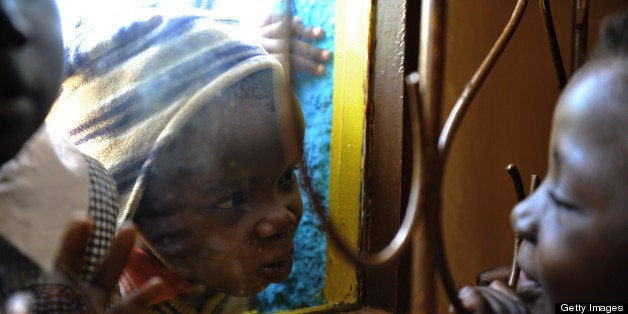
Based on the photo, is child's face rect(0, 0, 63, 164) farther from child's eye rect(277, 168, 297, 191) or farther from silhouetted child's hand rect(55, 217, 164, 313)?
child's eye rect(277, 168, 297, 191)

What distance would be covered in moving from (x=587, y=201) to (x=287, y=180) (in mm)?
316

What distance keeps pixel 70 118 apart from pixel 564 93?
50cm

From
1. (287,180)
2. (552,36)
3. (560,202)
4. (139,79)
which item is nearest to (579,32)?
(552,36)

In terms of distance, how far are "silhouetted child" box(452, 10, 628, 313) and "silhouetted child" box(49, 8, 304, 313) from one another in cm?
23

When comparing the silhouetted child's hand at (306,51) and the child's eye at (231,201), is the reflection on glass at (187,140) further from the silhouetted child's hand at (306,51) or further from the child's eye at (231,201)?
the silhouetted child's hand at (306,51)

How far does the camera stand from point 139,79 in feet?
2.02

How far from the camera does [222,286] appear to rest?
24.9 inches

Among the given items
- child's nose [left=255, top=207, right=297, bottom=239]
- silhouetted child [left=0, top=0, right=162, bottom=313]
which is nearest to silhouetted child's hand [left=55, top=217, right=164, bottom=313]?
silhouetted child [left=0, top=0, right=162, bottom=313]

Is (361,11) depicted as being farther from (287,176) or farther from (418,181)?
(418,181)

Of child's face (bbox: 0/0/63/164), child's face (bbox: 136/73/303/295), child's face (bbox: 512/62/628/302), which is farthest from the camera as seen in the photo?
child's face (bbox: 136/73/303/295)

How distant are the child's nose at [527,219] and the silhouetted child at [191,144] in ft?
0.70

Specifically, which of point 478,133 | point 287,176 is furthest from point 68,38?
point 478,133

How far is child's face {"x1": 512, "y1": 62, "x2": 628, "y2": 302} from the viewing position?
0.42 m

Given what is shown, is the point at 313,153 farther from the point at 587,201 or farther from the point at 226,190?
the point at 587,201
